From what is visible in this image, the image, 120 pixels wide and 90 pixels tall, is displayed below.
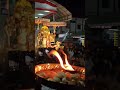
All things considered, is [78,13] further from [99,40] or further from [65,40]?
[65,40]

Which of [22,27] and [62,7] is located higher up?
[62,7]

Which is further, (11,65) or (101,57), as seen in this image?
(11,65)

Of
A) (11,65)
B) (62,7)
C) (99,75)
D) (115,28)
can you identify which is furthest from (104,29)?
(11,65)

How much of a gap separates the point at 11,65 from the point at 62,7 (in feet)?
5.48

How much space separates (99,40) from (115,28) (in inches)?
16.8

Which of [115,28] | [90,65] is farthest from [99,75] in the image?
[115,28]

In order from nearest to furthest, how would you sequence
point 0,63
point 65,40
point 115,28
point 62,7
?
point 115,28 < point 0,63 < point 62,7 < point 65,40

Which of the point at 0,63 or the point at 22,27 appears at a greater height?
the point at 22,27

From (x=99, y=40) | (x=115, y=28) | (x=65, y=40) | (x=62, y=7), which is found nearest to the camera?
(x=115, y=28)

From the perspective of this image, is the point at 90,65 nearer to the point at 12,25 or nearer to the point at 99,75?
the point at 99,75

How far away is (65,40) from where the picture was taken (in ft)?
31.3

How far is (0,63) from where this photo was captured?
172 inches

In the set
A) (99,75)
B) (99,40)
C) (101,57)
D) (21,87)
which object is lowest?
(21,87)

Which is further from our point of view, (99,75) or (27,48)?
(27,48)
